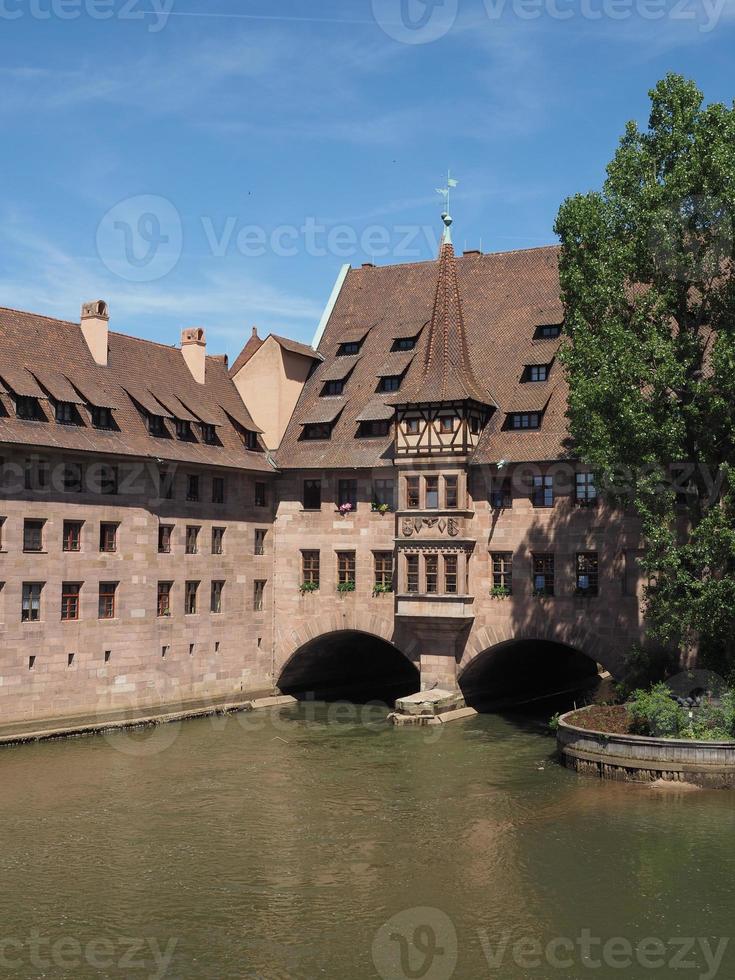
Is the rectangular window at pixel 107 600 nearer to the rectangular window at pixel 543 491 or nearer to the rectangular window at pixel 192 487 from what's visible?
the rectangular window at pixel 192 487

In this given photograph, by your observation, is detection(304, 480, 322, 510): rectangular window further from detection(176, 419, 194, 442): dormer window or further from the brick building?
detection(176, 419, 194, 442): dormer window

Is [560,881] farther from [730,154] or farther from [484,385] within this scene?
[484,385]

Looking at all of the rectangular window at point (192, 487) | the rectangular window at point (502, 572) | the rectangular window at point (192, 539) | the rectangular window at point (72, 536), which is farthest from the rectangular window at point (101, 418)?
the rectangular window at point (502, 572)

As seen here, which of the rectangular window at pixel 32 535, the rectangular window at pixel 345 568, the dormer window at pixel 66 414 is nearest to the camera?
the rectangular window at pixel 32 535

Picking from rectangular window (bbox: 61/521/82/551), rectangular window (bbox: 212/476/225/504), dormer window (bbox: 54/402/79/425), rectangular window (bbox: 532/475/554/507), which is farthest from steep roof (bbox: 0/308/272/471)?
rectangular window (bbox: 532/475/554/507)

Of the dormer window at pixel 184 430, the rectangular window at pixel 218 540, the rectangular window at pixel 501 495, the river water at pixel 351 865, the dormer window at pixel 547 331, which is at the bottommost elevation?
the river water at pixel 351 865

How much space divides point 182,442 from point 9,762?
53.0 feet

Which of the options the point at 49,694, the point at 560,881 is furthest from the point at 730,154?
the point at 49,694

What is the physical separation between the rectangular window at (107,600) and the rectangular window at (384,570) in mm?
11516

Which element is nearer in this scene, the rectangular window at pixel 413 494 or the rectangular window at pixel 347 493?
the rectangular window at pixel 413 494

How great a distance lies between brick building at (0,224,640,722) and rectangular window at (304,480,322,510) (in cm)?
7

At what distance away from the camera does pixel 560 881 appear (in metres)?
26.6

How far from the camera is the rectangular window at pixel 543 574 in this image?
46.2 meters

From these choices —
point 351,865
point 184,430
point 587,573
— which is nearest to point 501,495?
point 587,573
